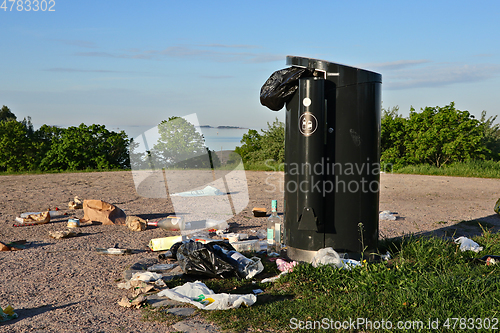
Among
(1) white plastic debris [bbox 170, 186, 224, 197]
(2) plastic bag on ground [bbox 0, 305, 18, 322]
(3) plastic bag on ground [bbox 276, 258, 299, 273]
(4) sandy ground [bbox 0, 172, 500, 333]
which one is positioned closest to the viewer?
(2) plastic bag on ground [bbox 0, 305, 18, 322]

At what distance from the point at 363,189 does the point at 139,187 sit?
7.51 metres

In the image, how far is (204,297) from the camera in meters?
2.99

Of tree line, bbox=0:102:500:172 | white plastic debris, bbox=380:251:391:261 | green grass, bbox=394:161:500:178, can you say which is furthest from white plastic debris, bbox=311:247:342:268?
tree line, bbox=0:102:500:172

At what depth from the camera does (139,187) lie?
10.2 meters

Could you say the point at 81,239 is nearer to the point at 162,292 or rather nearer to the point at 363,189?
the point at 162,292

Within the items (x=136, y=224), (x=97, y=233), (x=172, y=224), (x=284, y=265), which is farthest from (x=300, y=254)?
(x=97, y=233)

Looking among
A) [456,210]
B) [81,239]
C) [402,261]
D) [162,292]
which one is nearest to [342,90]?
A: [402,261]

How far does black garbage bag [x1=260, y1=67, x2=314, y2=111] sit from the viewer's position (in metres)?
3.87

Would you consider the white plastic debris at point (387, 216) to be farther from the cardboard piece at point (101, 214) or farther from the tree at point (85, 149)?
the tree at point (85, 149)

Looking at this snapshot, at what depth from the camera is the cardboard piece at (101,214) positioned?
19.5 feet

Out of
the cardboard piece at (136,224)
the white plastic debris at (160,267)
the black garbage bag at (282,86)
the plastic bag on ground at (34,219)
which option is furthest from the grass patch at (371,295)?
the plastic bag on ground at (34,219)

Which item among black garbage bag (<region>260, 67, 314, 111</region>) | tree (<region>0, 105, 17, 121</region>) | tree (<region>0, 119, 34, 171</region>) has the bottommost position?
tree (<region>0, 119, 34, 171</region>)

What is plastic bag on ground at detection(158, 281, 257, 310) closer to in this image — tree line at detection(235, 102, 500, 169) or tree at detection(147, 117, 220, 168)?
tree at detection(147, 117, 220, 168)

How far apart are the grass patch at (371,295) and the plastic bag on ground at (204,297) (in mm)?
58
